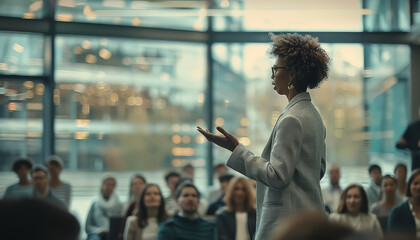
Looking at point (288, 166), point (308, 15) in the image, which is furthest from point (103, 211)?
point (288, 166)

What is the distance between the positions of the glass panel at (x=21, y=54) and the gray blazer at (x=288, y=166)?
19.2ft

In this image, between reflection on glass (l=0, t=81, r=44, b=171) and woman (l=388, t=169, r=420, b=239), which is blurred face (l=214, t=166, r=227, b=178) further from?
woman (l=388, t=169, r=420, b=239)

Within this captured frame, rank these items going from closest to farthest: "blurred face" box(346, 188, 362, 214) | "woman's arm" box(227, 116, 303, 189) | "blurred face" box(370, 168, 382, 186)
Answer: "woman's arm" box(227, 116, 303, 189)
"blurred face" box(346, 188, 362, 214)
"blurred face" box(370, 168, 382, 186)

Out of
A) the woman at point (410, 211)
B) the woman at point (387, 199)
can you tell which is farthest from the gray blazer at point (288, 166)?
the woman at point (387, 199)

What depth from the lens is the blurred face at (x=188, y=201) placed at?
15.6 ft

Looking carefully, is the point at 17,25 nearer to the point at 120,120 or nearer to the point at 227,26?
the point at 120,120

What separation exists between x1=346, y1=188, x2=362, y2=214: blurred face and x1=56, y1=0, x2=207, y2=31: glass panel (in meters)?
3.87

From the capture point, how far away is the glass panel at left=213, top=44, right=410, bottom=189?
8180mm

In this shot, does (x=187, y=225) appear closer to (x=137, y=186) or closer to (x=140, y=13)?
(x=137, y=186)

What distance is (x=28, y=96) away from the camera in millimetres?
7363

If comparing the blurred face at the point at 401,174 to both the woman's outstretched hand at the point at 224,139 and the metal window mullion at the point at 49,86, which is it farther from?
the woman's outstretched hand at the point at 224,139

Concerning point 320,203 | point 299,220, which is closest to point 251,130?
point 320,203

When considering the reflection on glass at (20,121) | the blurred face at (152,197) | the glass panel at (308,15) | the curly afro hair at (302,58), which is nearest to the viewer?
the curly afro hair at (302,58)

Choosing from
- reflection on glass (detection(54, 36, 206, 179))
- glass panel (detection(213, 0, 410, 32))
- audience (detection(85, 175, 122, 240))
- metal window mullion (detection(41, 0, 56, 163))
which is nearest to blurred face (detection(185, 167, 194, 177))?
reflection on glass (detection(54, 36, 206, 179))
